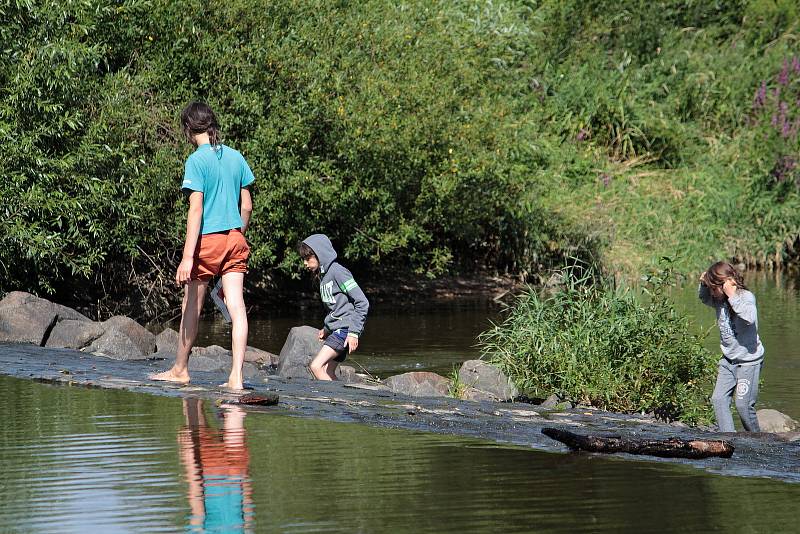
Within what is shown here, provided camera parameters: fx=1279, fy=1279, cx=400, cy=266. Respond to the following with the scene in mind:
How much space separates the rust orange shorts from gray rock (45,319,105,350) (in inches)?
170

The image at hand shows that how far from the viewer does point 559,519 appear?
233 inches

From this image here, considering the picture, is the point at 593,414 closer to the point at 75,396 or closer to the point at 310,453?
the point at 310,453

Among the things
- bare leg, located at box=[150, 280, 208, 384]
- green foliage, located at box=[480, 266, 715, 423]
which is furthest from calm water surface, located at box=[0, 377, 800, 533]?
green foliage, located at box=[480, 266, 715, 423]

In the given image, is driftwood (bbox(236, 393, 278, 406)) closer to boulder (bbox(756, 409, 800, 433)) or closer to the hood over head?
the hood over head

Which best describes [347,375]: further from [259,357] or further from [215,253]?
[215,253]

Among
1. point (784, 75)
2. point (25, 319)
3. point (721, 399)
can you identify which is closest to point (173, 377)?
point (25, 319)

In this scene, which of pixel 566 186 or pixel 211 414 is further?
pixel 566 186

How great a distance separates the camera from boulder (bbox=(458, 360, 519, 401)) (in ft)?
38.1

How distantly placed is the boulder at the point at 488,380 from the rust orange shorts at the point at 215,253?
3232mm

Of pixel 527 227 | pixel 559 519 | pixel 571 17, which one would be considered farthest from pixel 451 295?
pixel 559 519

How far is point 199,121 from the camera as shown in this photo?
920 centimetres

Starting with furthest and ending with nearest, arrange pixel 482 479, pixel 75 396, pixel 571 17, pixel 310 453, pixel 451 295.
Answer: pixel 571 17 < pixel 451 295 < pixel 75 396 < pixel 310 453 < pixel 482 479

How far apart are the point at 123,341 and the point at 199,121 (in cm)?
443

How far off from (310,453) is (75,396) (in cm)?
279
